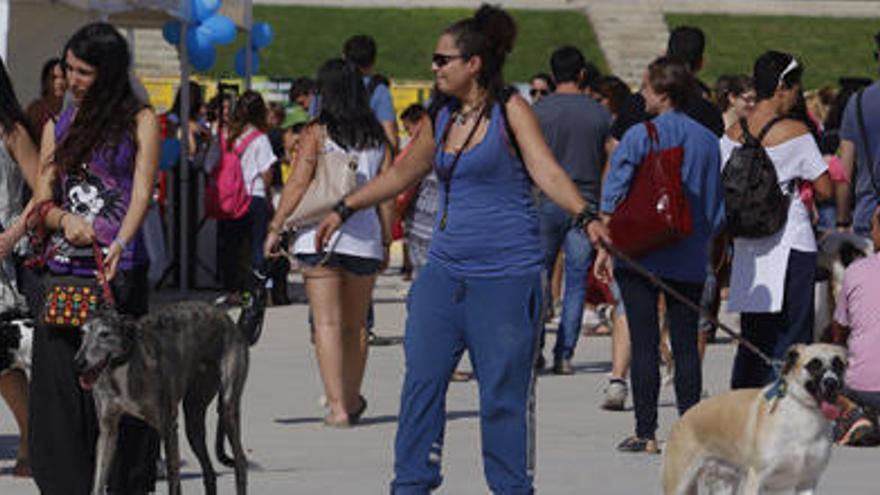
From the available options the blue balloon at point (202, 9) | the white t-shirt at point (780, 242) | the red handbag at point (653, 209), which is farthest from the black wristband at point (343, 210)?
the blue balloon at point (202, 9)

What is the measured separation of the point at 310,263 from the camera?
11328 millimetres

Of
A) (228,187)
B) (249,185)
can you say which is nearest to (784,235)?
(228,187)

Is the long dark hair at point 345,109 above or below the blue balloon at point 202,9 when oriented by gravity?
below

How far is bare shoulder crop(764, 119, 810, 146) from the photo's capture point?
33.8ft

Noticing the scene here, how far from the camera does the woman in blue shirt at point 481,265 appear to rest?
7352 millimetres

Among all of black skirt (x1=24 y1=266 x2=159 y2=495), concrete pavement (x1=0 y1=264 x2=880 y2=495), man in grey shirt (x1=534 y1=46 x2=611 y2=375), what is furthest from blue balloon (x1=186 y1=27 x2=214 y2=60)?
black skirt (x1=24 y1=266 x2=159 y2=495)

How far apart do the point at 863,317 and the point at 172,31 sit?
12081 mm

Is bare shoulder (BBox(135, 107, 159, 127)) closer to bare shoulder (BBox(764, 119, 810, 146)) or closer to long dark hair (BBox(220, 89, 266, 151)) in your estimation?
bare shoulder (BBox(764, 119, 810, 146))

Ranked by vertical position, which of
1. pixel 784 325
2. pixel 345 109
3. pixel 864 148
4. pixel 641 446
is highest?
pixel 345 109

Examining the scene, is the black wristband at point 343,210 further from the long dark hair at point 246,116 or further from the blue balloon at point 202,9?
the blue balloon at point 202,9

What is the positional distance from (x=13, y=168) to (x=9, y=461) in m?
1.64

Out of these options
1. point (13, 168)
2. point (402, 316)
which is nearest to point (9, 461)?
point (13, 168)

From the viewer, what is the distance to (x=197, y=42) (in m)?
20.8

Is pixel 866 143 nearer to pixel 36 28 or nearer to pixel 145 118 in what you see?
pixel 145 118
